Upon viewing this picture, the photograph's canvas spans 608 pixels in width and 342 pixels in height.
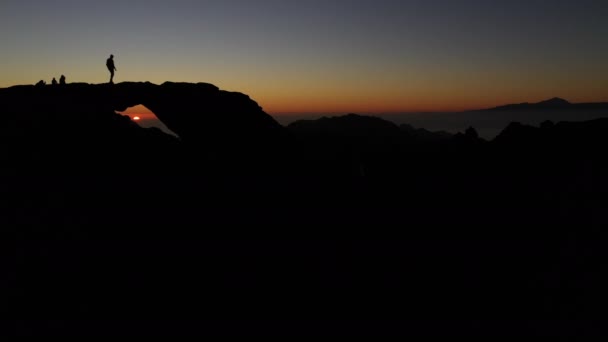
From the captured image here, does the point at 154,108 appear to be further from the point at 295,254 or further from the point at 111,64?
the point at 295,254

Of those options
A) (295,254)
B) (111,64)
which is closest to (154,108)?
(111,64)

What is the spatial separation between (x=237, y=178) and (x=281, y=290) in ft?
26.7

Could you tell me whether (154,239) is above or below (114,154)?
below

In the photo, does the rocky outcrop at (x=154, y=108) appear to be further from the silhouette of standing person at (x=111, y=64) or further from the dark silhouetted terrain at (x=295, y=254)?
the dark silhouetted terrain at (x=295, y=254)

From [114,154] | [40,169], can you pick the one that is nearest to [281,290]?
[40,169]

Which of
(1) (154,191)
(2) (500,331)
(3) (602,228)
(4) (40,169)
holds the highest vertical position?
(4) (40,169)

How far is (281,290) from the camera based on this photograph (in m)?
14.9

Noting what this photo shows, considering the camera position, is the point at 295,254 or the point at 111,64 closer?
the point at 295,254

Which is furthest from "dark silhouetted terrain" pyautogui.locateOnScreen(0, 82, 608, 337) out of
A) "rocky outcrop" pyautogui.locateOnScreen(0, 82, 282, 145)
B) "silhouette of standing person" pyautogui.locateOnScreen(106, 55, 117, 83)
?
"silhouette of standing person" pyautogui.locateOnScreen(106, 55, 117, 83)

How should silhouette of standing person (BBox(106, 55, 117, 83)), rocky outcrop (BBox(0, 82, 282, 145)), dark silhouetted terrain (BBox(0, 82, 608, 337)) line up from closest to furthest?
dark silhouetted terrain (BBox(0, 82, 608, 337)), rocky outcrop (BBox(0, 82, 282, 145)), silhouette of standing person (BBox(106, 55, 117, 83))

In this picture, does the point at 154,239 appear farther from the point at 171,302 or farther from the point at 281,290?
the point at 281,290

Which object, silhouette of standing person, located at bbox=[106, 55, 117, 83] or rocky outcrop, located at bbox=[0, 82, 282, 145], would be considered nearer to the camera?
rocky outcrop, located at bbox=[0, 82, 282, 145]

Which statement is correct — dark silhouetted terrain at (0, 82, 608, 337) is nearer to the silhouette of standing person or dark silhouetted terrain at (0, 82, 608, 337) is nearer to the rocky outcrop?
the rocky outcrop

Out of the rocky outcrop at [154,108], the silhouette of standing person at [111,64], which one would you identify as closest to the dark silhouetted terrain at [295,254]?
the rocky outcrop at [154,108]
